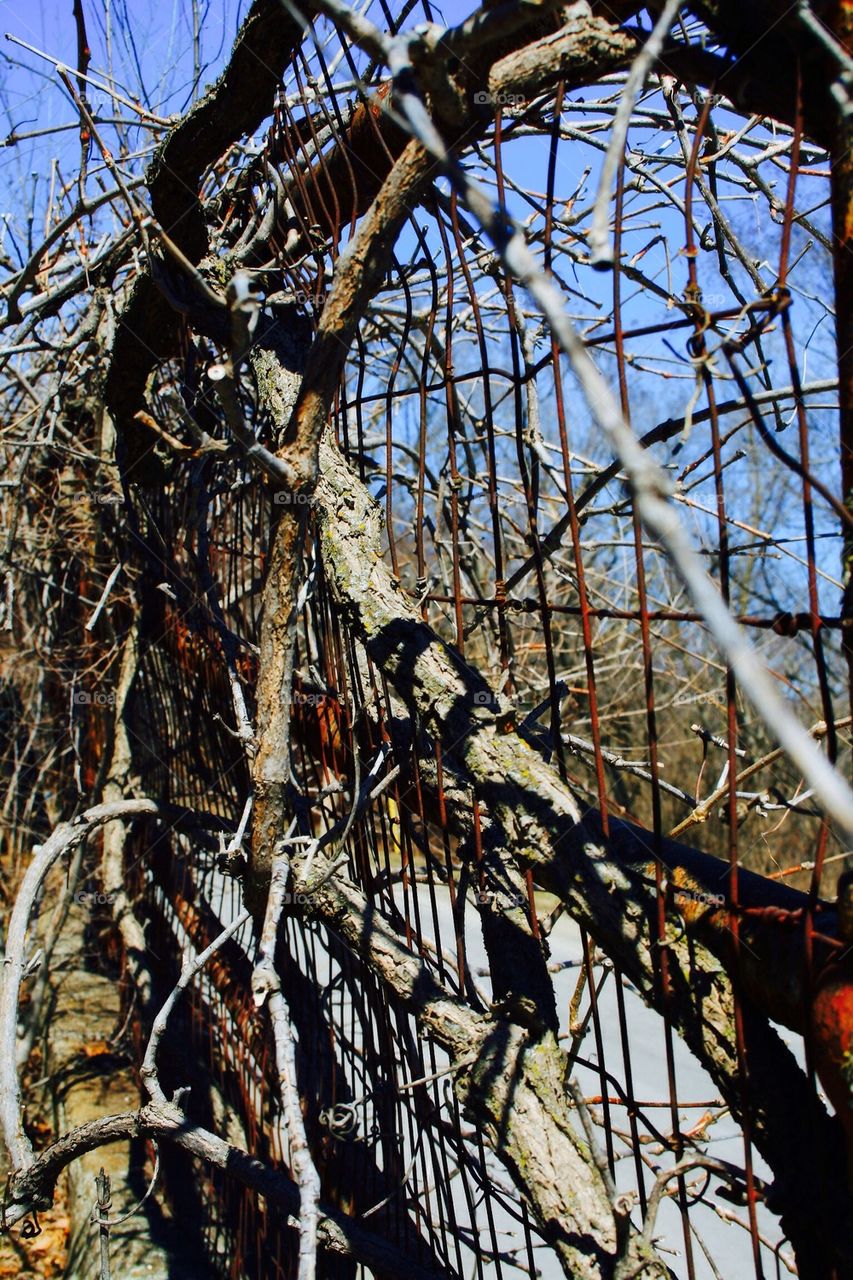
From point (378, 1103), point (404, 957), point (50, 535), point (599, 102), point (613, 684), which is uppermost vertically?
point (613, 684)

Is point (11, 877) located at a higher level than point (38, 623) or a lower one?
lower

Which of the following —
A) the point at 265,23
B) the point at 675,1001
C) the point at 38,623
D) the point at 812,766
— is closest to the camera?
the point at 812,766

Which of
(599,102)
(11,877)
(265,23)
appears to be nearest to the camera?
(265,23)

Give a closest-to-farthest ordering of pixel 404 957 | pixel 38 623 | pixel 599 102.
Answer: pixel 404 957
pixel 599 102
pixel 38 623

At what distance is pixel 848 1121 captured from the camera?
1.12m

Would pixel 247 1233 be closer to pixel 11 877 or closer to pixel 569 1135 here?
pixel 569 1135

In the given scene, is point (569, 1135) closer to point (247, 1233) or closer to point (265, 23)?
point (247, 1233)

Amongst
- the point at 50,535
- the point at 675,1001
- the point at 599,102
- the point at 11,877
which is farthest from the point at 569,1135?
the point at 11,877

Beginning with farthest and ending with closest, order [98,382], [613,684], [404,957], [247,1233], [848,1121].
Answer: [613,684] < [98,382] < [247,1233] < [404,957] < [848,1121]

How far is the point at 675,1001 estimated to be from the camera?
1.40m

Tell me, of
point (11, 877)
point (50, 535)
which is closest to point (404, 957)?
point (50, 535)

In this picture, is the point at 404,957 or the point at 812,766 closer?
the point at 812,766

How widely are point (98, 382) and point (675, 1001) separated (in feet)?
11.5

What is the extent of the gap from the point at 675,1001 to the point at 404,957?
21.9 inches
